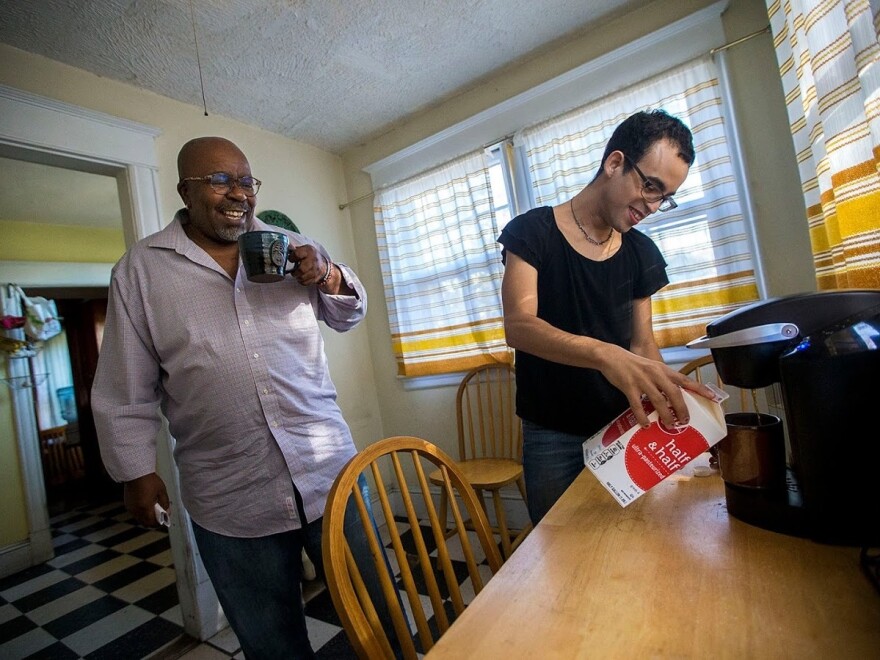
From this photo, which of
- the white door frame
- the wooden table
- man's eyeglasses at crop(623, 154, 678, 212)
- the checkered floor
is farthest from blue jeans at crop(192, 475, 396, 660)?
man's eyeglasses at crop(623, 154, 678, 212)

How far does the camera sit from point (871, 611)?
19.0 inches

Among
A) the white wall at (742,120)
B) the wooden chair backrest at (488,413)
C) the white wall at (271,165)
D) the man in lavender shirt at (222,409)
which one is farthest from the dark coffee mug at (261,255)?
the white wall at (742,120)

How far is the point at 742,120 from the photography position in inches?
73.0

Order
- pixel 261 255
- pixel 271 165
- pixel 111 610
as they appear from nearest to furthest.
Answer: pixel 261 255 → pixel 111 610 → pixel 271 165

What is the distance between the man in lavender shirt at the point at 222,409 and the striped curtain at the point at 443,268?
4.86 ft

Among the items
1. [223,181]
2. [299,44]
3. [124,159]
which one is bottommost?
[223,181]

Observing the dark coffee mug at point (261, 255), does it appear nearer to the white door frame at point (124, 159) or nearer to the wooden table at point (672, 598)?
the wooden table at point (672, 598)

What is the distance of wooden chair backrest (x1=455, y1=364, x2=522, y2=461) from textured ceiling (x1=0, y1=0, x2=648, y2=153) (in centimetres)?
168

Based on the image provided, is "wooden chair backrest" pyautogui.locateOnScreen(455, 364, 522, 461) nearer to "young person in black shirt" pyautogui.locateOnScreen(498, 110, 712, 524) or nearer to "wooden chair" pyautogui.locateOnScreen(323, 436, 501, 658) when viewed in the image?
"young person in black shirt" pyautogui.locateOnScreen(498, 110, 712, 524)

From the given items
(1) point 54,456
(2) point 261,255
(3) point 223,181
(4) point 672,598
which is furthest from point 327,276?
(1) point 54,456

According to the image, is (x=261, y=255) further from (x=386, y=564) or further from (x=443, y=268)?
(x=443, y=268)

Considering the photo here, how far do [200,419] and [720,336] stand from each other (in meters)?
1.14

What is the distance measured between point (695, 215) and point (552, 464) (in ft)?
4.78

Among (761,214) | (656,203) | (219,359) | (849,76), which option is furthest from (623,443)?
(761,214)
